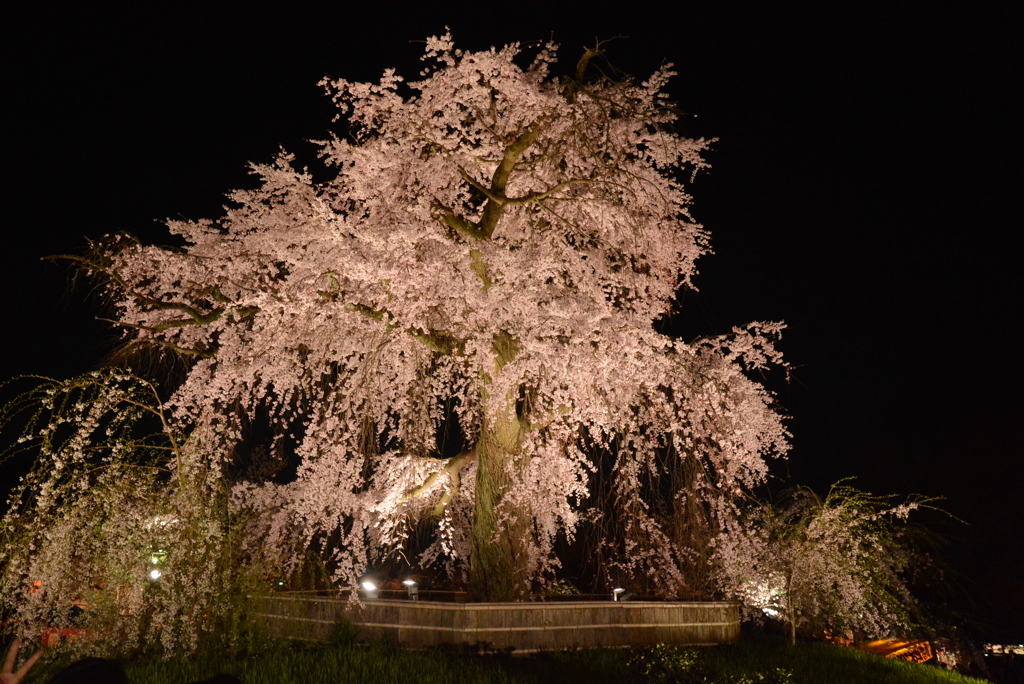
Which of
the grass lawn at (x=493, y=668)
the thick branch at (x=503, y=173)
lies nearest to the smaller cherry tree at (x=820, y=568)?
the grass lawn at (x=493, y=668)

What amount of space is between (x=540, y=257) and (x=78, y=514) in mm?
6585

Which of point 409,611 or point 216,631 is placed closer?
point 216,631

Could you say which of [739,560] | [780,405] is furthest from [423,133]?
[739,560]

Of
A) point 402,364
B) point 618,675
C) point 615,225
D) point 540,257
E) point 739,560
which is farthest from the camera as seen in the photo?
point 739,560

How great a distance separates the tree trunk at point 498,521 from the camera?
10000 mm

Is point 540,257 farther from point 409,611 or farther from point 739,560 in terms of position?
point 739,560

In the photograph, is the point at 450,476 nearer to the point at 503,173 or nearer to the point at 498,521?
the point at 498,521

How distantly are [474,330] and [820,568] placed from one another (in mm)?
9081

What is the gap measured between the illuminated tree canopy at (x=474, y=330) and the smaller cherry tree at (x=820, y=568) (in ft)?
8.29

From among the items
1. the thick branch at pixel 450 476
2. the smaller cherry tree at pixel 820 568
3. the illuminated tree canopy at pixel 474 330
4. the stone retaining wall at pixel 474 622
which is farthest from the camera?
the smaller cherry tree at pixel 820 568

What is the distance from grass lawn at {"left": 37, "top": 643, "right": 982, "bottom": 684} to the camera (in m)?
7.17

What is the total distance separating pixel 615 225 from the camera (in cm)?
1184

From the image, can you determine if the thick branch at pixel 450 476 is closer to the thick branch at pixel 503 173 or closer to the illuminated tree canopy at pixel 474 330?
the illuminated tree canopy at pixel 474 330

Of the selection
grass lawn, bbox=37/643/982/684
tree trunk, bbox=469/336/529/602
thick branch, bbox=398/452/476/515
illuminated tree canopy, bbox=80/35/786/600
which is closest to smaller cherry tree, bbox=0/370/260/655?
grass lawn, bbox=37/643/982/684
